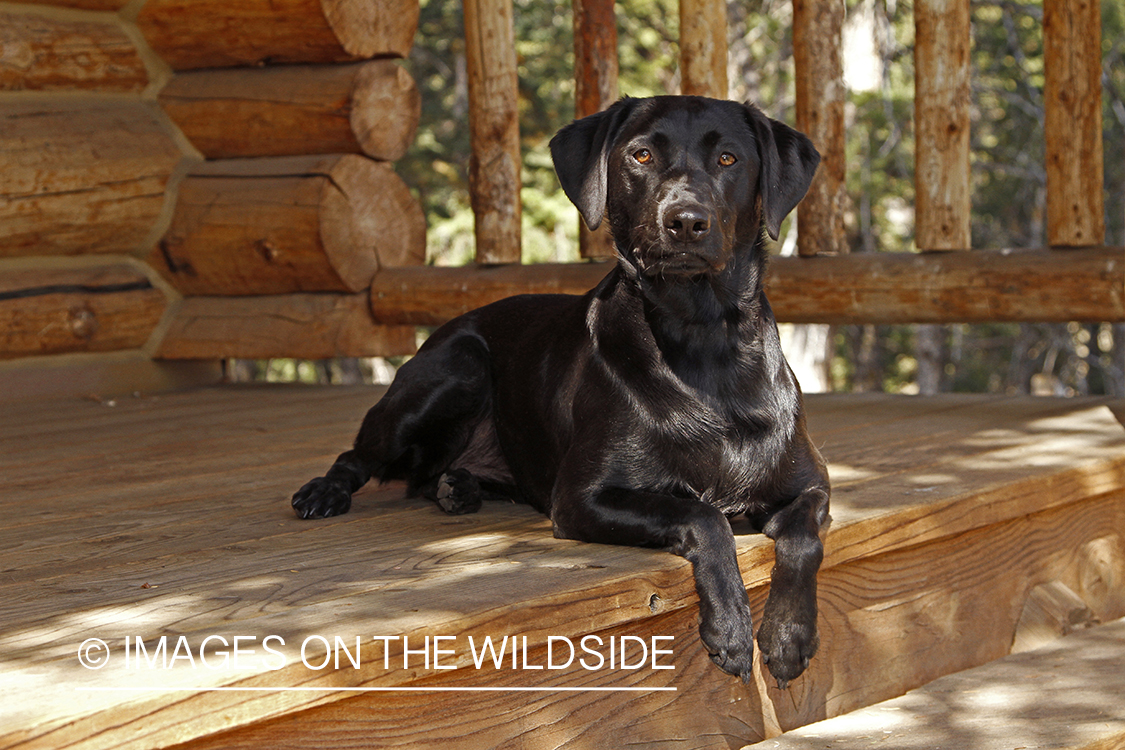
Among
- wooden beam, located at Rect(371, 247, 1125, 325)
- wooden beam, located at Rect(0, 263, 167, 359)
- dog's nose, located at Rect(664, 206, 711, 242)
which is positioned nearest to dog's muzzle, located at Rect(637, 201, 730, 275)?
dog's nose, located at Rect(664, 206, 711, 242)

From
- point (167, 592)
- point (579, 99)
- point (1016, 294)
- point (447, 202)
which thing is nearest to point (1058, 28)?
point (1016, 294)

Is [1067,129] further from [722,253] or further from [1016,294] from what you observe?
[722,253]

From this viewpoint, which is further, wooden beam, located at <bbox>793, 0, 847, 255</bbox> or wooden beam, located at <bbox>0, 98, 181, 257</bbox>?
wooden beam, located at <bbox>0, 98, 181, 257</bbox>

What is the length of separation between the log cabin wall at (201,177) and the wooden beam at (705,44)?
139 cm

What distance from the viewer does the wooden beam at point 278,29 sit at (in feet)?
16.5

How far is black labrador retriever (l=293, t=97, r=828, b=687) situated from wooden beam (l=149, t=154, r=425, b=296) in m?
2.56

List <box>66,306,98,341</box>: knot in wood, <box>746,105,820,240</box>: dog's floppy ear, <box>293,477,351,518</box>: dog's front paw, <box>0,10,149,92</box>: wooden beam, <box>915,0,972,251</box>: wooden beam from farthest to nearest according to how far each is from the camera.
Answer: <box>66,306,98,341</box>: knot in wood
<box>0,10,149,92</box>: wooden beam
<box>915,0,972,251</box>: wooden beam
<box>293,477,351,518</box>: dog's front paw
<box>746,105,820,240</box>: dog's floppy ear

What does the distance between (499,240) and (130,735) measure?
12.7 ft

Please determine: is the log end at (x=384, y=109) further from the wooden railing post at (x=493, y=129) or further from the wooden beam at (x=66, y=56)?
the wooden beam at (x=66, y=56)

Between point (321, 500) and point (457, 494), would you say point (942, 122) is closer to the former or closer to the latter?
point (457, 494)

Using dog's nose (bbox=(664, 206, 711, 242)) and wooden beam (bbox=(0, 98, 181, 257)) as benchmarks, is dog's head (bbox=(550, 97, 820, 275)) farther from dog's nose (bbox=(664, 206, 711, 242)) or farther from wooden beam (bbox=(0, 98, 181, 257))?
wooden beam (bbox=(0, 98, 181, 257))

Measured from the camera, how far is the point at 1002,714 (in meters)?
2.29

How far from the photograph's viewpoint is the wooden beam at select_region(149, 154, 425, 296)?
17.1 feet
